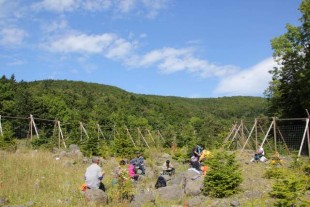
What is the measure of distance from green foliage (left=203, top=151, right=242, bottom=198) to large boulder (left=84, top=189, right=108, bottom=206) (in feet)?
10.2

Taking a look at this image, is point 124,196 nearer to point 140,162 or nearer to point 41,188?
point 41,188

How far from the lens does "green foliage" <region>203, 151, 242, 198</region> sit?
10.8m

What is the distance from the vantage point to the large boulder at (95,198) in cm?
999

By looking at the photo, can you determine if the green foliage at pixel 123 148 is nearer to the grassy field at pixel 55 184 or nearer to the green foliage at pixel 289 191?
the grassy field at pixel 55 184

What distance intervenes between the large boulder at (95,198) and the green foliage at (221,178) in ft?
10.2

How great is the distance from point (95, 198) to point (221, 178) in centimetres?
372

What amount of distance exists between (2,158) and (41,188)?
4.75m

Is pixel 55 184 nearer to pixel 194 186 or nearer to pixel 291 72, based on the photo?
pixel 194 186

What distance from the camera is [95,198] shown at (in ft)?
32.9

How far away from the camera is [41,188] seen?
11906mm

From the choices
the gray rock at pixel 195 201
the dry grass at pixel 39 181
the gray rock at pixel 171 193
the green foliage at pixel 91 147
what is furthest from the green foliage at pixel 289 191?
the green foliage at pixel 91 147

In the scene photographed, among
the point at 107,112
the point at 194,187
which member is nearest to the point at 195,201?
the point at 194,187

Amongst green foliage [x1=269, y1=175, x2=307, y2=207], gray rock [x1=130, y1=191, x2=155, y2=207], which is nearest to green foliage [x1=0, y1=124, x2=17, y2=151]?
gray rock [x1=130, y1=191, x2=155, y2=207]

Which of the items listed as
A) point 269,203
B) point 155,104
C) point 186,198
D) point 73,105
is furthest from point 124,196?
point 155,104
